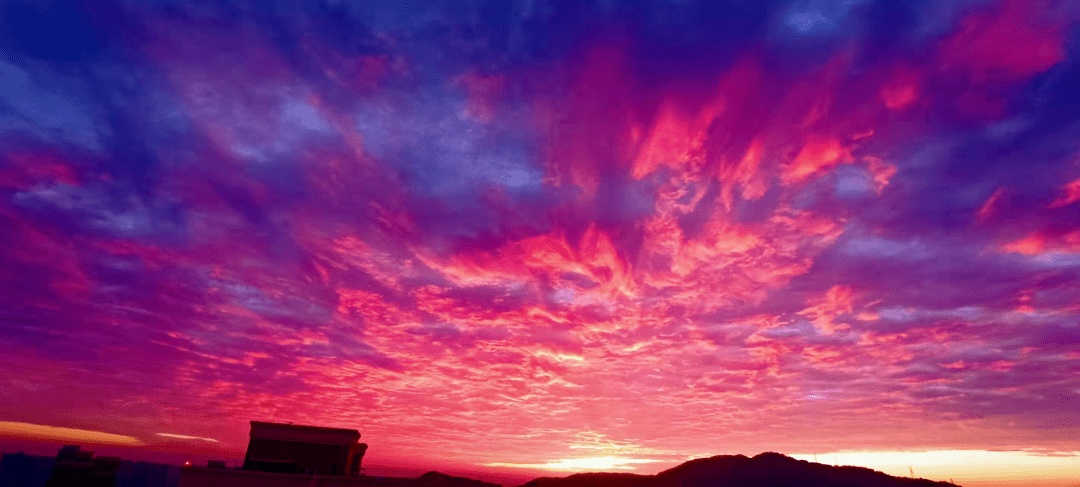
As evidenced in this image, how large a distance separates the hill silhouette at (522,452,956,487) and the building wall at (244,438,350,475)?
94.3 m

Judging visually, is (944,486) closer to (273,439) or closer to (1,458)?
(273,439)

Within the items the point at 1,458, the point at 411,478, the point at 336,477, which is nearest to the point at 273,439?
the point at 336,477

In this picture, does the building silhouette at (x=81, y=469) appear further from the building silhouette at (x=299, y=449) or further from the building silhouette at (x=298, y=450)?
the building silhouette at (x=299, y=449)

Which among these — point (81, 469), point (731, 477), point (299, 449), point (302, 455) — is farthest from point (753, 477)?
point (81, 469)

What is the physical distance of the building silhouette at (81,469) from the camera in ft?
238

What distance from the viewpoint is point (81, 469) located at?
242 ft

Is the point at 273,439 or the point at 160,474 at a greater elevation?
the point at 273,439

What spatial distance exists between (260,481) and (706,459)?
137371 millimetres

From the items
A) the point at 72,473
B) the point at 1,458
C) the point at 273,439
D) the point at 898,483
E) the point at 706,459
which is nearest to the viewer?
the point at 273,439

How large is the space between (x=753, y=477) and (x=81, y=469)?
14479cm

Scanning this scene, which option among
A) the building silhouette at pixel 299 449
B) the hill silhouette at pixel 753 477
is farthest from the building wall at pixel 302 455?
the hill silhouette at pixel 753 477

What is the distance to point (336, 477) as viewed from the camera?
4269cm

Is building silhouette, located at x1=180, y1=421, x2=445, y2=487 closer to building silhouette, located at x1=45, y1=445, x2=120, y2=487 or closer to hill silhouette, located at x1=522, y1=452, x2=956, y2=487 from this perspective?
building silhouette, located at x1=45, y1=445, x2=120, y2=487

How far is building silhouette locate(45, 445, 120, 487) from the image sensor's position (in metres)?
72.5
